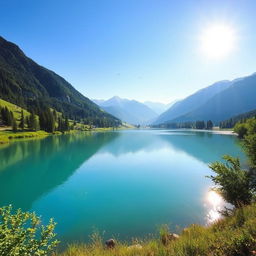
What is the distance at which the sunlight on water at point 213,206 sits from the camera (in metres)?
15.7

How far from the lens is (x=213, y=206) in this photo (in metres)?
18.2

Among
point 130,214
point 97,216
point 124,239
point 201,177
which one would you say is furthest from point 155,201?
point 201,177

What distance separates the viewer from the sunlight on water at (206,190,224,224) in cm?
1565

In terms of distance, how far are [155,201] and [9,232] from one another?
1642 cm

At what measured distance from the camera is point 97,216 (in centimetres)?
1664

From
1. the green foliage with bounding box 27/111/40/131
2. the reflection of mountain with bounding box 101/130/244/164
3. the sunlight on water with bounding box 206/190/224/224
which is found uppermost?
the green foliage with bounding box 27/111/40/131

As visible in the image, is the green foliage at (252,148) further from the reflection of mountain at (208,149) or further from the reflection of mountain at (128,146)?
the reflection of mountain at (128,146)

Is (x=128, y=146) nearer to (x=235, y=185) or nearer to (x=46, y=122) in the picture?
(x=235, y=185)

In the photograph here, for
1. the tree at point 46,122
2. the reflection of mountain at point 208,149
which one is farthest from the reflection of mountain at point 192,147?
the tree at point 46,122

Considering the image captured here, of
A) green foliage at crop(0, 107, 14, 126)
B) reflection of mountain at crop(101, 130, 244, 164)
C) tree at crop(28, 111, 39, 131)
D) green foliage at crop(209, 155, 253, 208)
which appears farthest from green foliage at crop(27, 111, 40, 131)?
green foliage at crop(209, 155, 253, 208)

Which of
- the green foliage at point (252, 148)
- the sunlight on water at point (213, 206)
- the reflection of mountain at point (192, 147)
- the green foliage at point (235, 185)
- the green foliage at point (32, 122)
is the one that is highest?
the green foliage at point (32, 122)

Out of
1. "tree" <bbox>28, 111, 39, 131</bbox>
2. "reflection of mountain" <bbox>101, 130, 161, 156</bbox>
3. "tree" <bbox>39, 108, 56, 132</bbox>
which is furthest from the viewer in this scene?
"tree" <bbox>39, 108, 56, 132</bbox>

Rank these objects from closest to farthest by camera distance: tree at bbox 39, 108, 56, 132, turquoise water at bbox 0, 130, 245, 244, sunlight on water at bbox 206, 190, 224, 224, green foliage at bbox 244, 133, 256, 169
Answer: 1. green foliage at bbox 244, 133, 256, 169
2. turquoise water at bbox 0, 130, 245, 244
3. sunlight on water at bbox 206, 190, 224, 224
4. tree at bbox 39, 108, 56, 132

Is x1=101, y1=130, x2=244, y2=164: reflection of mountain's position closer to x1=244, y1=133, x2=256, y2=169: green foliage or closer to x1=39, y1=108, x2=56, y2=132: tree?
x1=244, y1=133, x2=256, y2=169: green foliage
